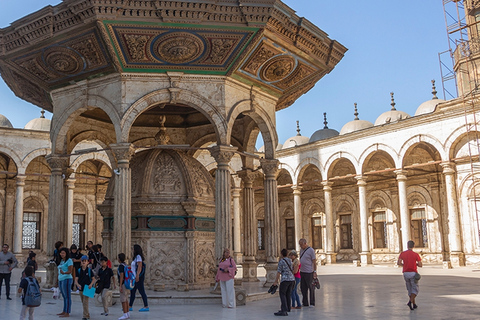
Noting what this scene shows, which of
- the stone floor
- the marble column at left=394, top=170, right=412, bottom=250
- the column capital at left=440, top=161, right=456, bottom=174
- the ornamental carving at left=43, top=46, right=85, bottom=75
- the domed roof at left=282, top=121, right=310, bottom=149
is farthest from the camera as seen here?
the domed roof at left=282, top=121, right=310, bottom=149

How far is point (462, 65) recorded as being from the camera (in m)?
24.8

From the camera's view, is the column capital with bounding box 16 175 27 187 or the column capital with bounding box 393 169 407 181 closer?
the column capital with bounding box 393 169 407 181

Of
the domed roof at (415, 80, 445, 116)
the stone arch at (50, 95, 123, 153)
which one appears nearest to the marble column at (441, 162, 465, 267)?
the domed roof at (415, 80, 445, 116)

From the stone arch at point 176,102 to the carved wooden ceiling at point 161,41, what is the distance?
0.50 m

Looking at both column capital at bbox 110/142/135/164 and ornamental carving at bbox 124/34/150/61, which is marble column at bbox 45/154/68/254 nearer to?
column capital at bbox 110/142/135/164

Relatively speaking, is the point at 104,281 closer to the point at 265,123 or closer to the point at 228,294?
the point at 228,294

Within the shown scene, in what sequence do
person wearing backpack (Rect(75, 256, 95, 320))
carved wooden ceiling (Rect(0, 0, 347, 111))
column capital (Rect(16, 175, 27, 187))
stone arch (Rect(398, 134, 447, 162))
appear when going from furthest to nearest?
column capital (Rect(16, 175, 27, 187)) < stone arch (Rect(398, 134, 447, 162)) < carved wooden ceiling (Rect(0, 0, 347, 111)) < person wearing backpack (Rect(75, 256, 95, 320))

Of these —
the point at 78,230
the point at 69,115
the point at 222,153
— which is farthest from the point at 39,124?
the point at 222,153

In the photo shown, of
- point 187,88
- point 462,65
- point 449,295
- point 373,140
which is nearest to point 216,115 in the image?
point 187,88

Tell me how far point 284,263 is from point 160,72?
14.9 feet

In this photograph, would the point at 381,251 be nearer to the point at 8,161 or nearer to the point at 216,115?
the point at 216,115

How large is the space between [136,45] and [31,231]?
18831 mm

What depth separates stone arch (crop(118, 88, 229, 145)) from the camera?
368 inches

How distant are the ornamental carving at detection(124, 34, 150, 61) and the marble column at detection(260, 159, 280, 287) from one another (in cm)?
349
